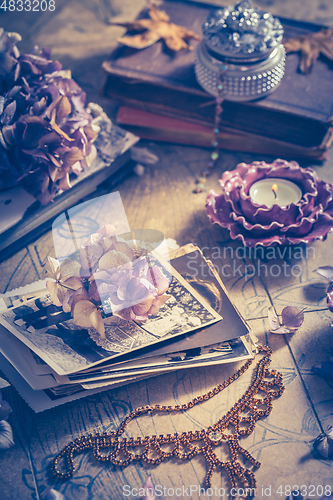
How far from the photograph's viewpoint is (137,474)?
58cm

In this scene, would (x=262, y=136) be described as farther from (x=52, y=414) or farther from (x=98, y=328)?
(x=52, y=414)

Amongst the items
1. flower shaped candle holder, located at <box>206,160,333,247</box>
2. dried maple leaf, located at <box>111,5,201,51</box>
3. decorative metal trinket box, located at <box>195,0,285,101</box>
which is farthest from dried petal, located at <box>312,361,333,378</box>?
dried maple leaf, located at <box>111,5,201,51</box>

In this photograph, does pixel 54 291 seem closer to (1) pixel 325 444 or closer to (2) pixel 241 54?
(1) pixel 325 444

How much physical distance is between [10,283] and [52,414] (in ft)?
0.95

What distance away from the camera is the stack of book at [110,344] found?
24.4 inches

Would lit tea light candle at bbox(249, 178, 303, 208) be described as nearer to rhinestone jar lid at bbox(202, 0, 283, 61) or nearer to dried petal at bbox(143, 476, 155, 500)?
rhinestone jar lid at bbox(202, 0, 283, 61)

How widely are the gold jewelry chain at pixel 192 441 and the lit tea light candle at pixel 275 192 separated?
0.38m

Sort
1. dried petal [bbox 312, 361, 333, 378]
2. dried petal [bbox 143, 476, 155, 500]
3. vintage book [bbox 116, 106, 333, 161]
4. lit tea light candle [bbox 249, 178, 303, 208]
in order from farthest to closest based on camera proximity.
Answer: vintage book [bbox 116, 106, 333, 161], lit tea light candle [bbox 249, 178, 303, 208], dried petal [bbox 312, 361, 333, 378], dried petal [bbox 143, 476, 155, 500]

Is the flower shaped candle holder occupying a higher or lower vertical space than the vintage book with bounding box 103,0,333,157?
lower

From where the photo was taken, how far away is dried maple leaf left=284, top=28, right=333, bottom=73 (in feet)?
3.13

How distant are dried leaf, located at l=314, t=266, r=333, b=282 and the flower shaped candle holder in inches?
2.6

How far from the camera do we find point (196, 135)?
1.00 m

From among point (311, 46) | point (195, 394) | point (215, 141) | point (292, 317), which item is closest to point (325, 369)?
point (292, 317)

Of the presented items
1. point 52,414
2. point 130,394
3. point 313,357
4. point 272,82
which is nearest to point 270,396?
point 313,357
